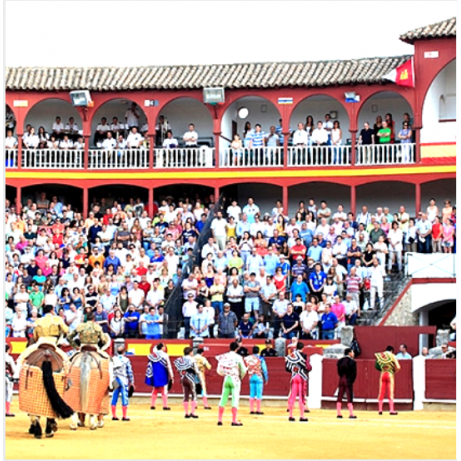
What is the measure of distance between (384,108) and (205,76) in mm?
4969

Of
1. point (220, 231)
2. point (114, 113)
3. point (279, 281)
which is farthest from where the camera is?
point (114, 113)

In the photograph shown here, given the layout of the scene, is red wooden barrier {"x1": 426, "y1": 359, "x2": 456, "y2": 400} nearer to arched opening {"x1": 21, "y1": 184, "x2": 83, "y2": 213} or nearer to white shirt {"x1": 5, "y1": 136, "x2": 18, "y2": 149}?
arched opening {"x1": 21, "y1": 184, "x2": 83, "y2": 213}

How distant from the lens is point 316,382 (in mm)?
25391

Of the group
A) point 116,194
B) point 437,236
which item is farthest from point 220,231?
point 116,194

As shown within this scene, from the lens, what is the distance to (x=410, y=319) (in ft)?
100

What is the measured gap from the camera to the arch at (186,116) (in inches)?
1494

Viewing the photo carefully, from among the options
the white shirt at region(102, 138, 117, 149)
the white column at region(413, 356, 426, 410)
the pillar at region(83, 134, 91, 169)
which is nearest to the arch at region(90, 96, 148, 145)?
the pillar at region(83, 134, 91, 169)

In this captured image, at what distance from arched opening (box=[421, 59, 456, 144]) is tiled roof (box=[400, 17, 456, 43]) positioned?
3.10 ft

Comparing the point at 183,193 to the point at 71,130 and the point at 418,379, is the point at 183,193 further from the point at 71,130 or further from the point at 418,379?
the point at 418,379

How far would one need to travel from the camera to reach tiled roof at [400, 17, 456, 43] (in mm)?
33938

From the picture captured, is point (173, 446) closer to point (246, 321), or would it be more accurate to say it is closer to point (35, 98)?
point (246, 321)

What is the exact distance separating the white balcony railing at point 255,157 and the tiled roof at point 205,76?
1.75 metres

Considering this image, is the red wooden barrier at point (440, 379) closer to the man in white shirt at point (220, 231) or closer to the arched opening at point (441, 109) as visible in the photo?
the man in white shirt at point (220, 231)

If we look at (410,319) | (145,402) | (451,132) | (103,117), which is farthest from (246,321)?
(103,117)
